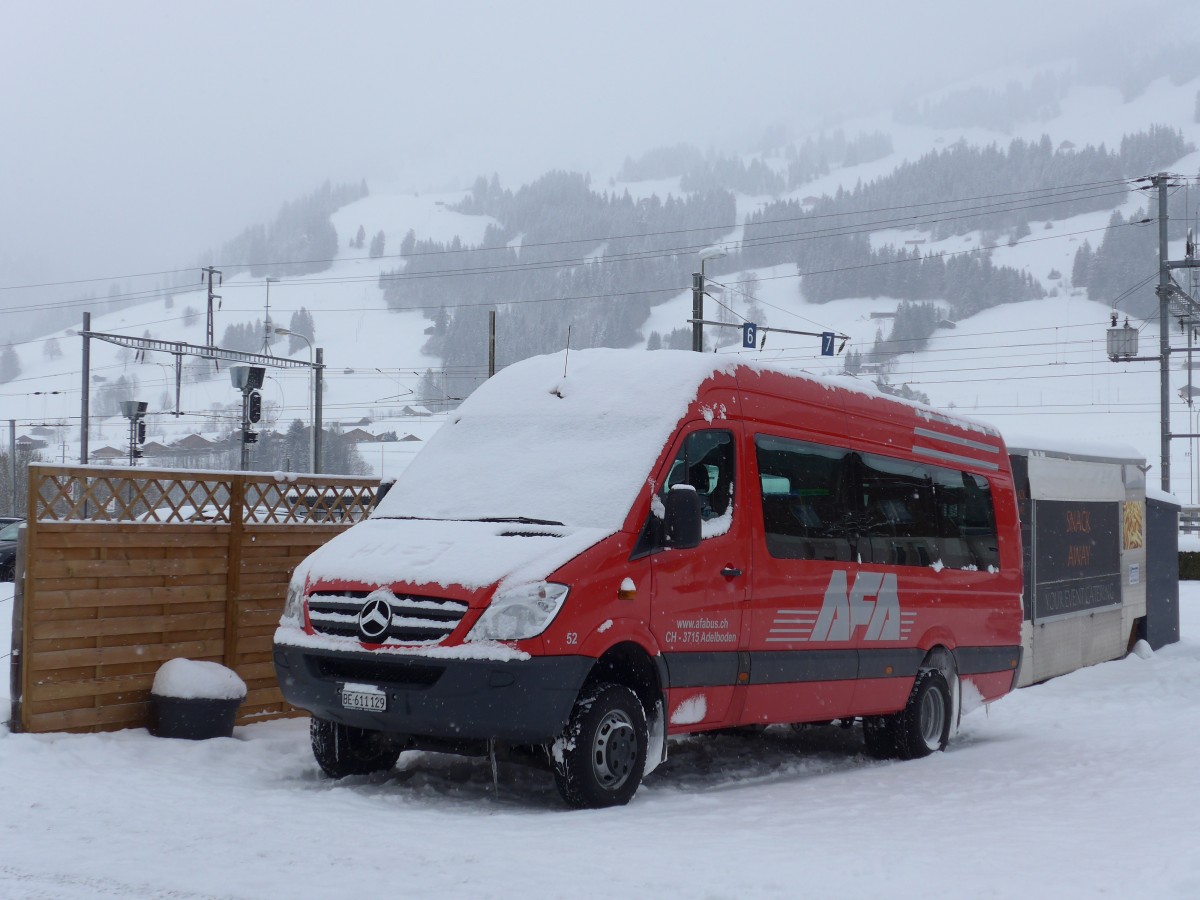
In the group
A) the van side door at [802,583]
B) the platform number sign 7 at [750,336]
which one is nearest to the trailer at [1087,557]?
the van side door at [802,583]

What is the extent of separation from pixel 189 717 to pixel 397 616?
2778 millimetres

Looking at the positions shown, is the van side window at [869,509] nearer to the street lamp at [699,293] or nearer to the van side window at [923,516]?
the van side window at [923,516]

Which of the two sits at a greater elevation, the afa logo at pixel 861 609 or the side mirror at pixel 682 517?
the side mirror at pixel 682 517

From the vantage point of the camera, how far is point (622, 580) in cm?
747

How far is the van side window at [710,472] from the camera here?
8211mm

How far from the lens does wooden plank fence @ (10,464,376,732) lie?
8.86m

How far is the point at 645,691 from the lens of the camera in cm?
790

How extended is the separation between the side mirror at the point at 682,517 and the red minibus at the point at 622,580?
0.01 meters

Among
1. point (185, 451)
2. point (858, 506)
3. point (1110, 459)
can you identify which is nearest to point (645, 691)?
point (858, 506)

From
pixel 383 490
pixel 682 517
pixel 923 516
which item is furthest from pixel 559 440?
pixel 923 516

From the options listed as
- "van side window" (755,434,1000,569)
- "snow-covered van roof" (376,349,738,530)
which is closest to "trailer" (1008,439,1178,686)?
"van side window" (755,434,1000,569)

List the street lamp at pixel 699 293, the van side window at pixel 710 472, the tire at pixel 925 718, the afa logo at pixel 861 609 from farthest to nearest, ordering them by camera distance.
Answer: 1. the street lamp at pixel 699 293
2. the tire at pixel 925 718
3. the afa logo at pixel 861 609
4. the van side window at pixel 710 472

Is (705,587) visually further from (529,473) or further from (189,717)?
(189,717)

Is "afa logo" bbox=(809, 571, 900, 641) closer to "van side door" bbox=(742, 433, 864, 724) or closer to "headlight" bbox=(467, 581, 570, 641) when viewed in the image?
"van side door" bbox=(742, 433, 864, 724)
